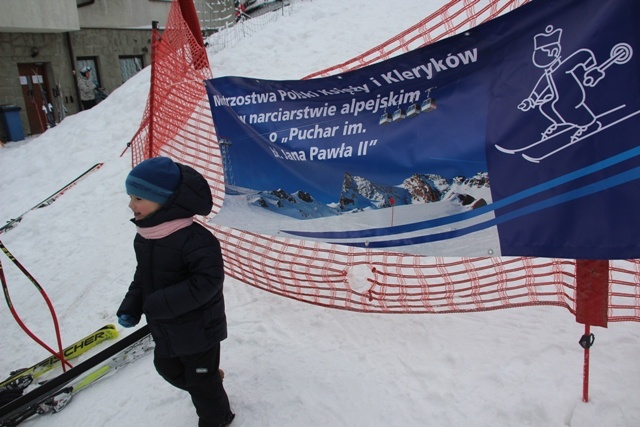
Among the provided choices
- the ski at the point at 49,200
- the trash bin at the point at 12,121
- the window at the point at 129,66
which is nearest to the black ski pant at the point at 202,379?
the ski at the point at 49,200

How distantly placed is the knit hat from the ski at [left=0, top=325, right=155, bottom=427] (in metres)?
1.61

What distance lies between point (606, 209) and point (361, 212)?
1.31 m

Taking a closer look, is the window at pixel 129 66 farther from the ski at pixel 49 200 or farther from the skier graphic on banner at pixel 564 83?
the skier graphic on banner at pixel 564 83

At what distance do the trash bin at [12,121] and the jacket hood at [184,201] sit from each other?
14.9 metres

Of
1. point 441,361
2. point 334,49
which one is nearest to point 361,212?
point 441,361

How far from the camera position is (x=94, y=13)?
1798 centimetres

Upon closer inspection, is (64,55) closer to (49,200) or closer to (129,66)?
(129,66)

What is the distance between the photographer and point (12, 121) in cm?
1441

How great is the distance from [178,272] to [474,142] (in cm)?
162

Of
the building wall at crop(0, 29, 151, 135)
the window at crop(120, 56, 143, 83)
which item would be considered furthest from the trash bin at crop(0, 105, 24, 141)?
the window at crop(120, 56, 143, 83)

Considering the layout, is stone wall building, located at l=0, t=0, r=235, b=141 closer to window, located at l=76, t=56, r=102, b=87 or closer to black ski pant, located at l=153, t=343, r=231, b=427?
window, located at l=76, t=56, r=102, b=87

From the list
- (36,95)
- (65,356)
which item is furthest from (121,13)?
(65,356)

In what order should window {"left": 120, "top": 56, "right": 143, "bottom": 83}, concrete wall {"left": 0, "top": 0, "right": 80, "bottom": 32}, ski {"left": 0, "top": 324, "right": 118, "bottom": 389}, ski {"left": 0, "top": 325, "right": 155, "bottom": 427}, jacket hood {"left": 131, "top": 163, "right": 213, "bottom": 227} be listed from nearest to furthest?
jacket hood {"left": 131, "top": 163, "right": 213, "bottom": 227} < ski {"left": 0, "top": 325, "right": 155, "bottom": 427} < ski {"left": 0, "top": 324, "right": 118, "bottom": 389} < concrete wall {"left": 0, "top": 0, "right": 80, "bottom": 32} < window {"left": 120, "top": 56, "right": 143, "bottom": 83}

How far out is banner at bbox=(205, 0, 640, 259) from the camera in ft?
7.14
